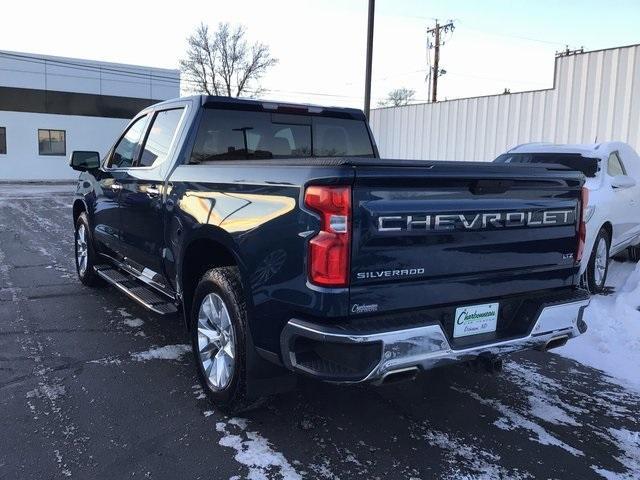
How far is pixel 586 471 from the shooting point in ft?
10.2

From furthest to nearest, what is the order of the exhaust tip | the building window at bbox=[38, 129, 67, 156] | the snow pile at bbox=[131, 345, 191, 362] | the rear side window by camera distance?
1. the building window at bbox=[38, 129, 67, 156]
2. the rear side window
3. the snow pile at bbox=[131, 345, 191, 362]
4. the exhaust tip

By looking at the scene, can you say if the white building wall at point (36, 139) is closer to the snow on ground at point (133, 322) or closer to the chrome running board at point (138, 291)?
the chrome running board at point (138, 291)

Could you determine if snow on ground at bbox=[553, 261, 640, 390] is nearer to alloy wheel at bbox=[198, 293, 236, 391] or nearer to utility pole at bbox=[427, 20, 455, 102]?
alloy wheel at bbox=[198, 293, 236, 391]

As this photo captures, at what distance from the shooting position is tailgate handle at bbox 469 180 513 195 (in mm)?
3143

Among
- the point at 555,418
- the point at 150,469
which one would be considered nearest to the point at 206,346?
the point at 150,469

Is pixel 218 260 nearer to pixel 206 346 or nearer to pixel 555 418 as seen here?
pixel 206 346

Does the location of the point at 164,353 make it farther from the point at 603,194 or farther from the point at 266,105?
the point at 603,194

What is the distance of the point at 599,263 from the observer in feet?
22.7

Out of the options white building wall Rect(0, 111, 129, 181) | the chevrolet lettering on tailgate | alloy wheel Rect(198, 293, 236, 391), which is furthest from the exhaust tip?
white building wall Rect(0, 111, 129, 181)

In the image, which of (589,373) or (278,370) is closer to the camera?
(278,370)

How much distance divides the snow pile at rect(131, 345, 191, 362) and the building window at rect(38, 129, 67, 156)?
32880mm

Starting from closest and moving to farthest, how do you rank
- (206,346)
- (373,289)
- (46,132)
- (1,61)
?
(373,289) → (206,346) → (1,61) → (46,132)

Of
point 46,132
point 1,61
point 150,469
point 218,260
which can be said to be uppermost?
point 1,61

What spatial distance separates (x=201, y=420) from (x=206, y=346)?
0.47 metres
